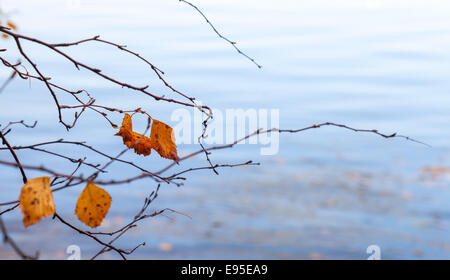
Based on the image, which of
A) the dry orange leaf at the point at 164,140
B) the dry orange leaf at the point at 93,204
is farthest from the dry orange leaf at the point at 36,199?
the dry orange leaf at the point at 164,140

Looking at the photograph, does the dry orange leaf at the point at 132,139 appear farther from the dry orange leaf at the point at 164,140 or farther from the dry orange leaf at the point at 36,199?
the dry orange leaf at the point at 36,199

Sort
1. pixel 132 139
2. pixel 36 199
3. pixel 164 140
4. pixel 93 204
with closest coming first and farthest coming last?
pixel 36 199 < pixel 93 204 < pixel 164 140 < pixel 132 139

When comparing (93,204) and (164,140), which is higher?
(164,140)

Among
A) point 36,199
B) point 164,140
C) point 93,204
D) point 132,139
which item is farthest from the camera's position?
point 132,139

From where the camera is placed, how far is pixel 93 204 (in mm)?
1200

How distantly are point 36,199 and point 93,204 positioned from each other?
14 cm

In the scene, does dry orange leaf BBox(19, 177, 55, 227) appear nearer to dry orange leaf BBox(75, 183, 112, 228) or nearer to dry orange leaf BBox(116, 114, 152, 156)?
dry orange leaf BBox(75, 183, 112, 228)

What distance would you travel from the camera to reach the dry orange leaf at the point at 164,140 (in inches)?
56.7

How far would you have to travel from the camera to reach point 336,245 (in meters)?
4.66

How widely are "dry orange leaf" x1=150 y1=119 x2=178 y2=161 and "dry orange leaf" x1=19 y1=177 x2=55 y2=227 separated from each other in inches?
14.8

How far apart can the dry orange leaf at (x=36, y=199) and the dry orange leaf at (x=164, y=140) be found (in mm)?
377

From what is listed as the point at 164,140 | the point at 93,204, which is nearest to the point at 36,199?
the point at 93,204

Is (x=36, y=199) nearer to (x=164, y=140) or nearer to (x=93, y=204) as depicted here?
(x=93, y=204)
